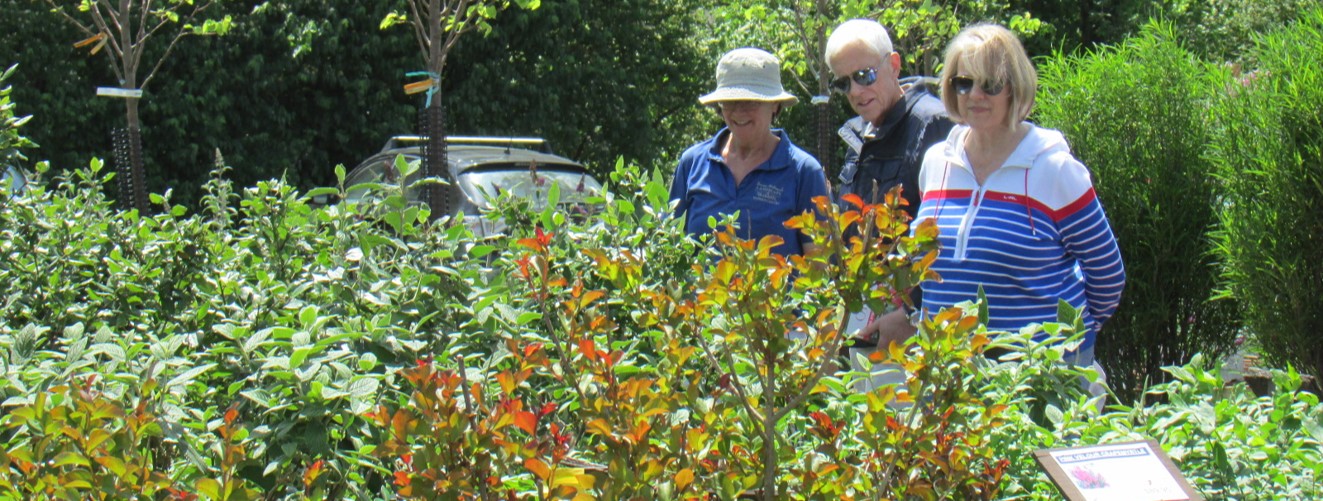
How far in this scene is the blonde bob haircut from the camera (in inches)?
119

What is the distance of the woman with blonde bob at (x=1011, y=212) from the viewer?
296cm

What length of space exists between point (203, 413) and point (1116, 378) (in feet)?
13.8

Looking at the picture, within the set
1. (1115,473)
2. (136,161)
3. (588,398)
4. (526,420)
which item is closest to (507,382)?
(526,420)

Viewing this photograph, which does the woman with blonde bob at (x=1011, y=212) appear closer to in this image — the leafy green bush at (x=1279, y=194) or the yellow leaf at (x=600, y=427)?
the yellow leaf at (x=600, y=427)

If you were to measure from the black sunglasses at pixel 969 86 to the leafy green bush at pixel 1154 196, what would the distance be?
239 cm

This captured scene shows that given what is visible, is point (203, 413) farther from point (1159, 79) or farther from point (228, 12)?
point (228, 12)

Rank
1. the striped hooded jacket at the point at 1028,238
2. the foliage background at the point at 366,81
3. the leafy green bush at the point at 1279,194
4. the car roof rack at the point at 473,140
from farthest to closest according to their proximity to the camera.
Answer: the foliage background at the point at 366,81 < the car roof rack at the point at 473,140 < the leafy green bush at the point at 1279,194 < the striped hooded jacket at the point at 1028,238

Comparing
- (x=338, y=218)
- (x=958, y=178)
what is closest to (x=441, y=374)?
(x=338, y=218)

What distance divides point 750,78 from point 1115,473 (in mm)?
2378

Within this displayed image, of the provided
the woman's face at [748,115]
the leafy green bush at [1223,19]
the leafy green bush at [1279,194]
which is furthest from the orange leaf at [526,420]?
the leafy green bush at [1223,19]

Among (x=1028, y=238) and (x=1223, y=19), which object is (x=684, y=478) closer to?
(x=1028, y=238)

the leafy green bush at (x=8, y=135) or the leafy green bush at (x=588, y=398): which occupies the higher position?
the leafy green bush at (x=588, y=398)

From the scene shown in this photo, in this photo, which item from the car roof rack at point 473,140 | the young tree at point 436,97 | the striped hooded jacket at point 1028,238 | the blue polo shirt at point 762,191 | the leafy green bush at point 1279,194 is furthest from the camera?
the car roof rack at point 473,140

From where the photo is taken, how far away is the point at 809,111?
20234mm
